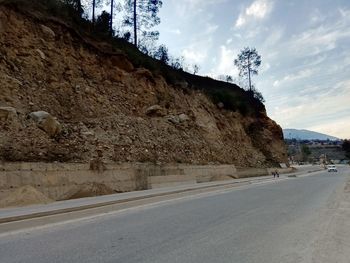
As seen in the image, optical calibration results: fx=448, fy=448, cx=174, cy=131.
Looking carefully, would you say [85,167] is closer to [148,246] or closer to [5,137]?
[5,137]

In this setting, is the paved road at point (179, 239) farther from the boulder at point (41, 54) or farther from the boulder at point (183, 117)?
the boulder at point (183, 117)

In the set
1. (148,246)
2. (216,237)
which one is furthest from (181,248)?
(216,237)

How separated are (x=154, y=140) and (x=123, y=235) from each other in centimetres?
2392

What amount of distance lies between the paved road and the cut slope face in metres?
10.2

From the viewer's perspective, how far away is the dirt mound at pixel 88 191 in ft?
67.1

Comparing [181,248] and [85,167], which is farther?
[85,167]

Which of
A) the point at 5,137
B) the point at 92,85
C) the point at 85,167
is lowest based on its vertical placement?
the point at 85,167

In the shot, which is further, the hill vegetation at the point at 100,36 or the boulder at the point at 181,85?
the boulder at the point at 181,85

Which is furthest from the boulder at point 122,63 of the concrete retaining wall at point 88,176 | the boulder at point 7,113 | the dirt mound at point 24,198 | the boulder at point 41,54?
the dirt mound at point 24,198

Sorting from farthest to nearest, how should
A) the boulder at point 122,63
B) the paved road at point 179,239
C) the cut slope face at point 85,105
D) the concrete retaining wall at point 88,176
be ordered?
the boulder at point 122,63, the cut slope face at point 85,105, the concrete retaining wall at point 88,176, the paved road at point 179,239

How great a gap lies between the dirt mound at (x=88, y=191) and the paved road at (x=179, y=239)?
7600 millimetres

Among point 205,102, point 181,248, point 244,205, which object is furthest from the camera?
point 205,102

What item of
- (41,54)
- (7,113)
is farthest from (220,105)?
(7,113)

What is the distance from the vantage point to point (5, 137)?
68.1 ft
